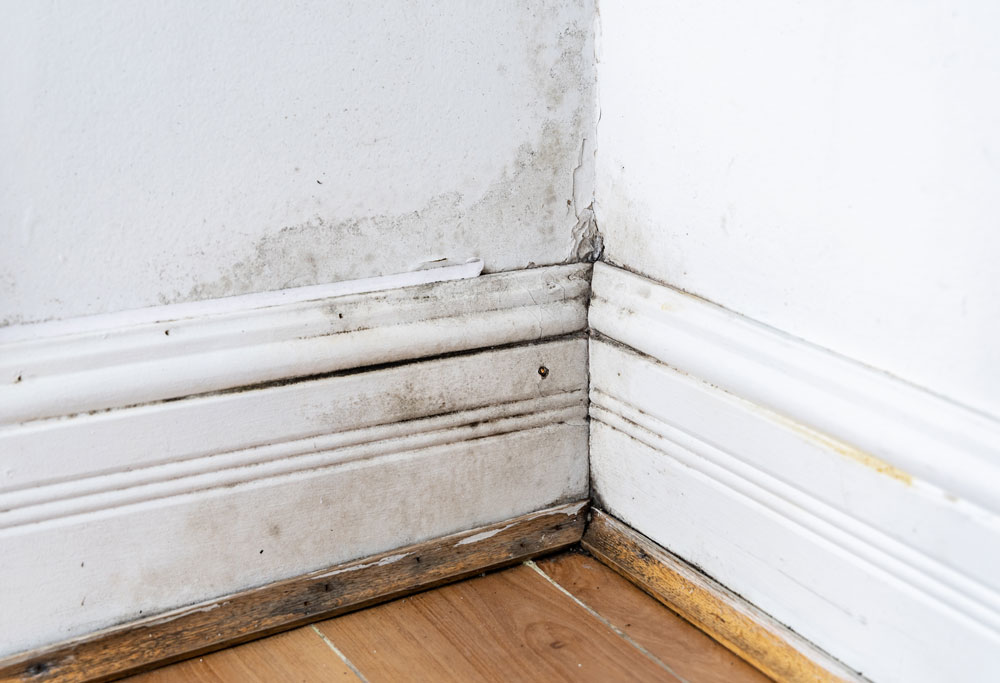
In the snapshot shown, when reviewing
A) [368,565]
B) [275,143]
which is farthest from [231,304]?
[368,565]

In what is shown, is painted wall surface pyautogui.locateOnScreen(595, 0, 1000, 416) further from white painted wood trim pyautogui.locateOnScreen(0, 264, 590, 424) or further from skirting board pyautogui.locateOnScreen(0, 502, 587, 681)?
skirting board pyautogui.locateOnScreen(0, 502, 587, 681)

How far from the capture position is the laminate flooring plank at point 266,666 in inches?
37.7

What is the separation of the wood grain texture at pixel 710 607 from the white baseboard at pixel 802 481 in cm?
1

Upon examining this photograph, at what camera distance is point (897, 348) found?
2.60 ft

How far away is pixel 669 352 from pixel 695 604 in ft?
0.88

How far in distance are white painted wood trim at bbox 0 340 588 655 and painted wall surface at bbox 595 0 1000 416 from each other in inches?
9.3

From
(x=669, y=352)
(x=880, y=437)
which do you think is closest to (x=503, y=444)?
(x=669, y=352)

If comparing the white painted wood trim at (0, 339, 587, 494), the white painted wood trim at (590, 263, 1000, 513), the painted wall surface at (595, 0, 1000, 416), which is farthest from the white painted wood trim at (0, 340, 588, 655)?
the painted wall surface at (595, 0, 1000, 416)

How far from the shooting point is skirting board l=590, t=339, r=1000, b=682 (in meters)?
0.76

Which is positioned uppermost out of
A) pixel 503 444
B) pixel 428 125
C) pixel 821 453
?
pixel 428 125

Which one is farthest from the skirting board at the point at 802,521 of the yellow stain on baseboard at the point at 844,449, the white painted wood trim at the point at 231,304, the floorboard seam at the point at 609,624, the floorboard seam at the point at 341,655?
the floorboard seam at the point at 341,655

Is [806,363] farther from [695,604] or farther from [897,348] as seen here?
[695,604]

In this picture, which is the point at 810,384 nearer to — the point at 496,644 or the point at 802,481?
the point at 802,481

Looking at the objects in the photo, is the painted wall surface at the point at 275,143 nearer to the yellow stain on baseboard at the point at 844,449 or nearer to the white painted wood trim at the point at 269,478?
the white painted wood trim at the point at 269,478
